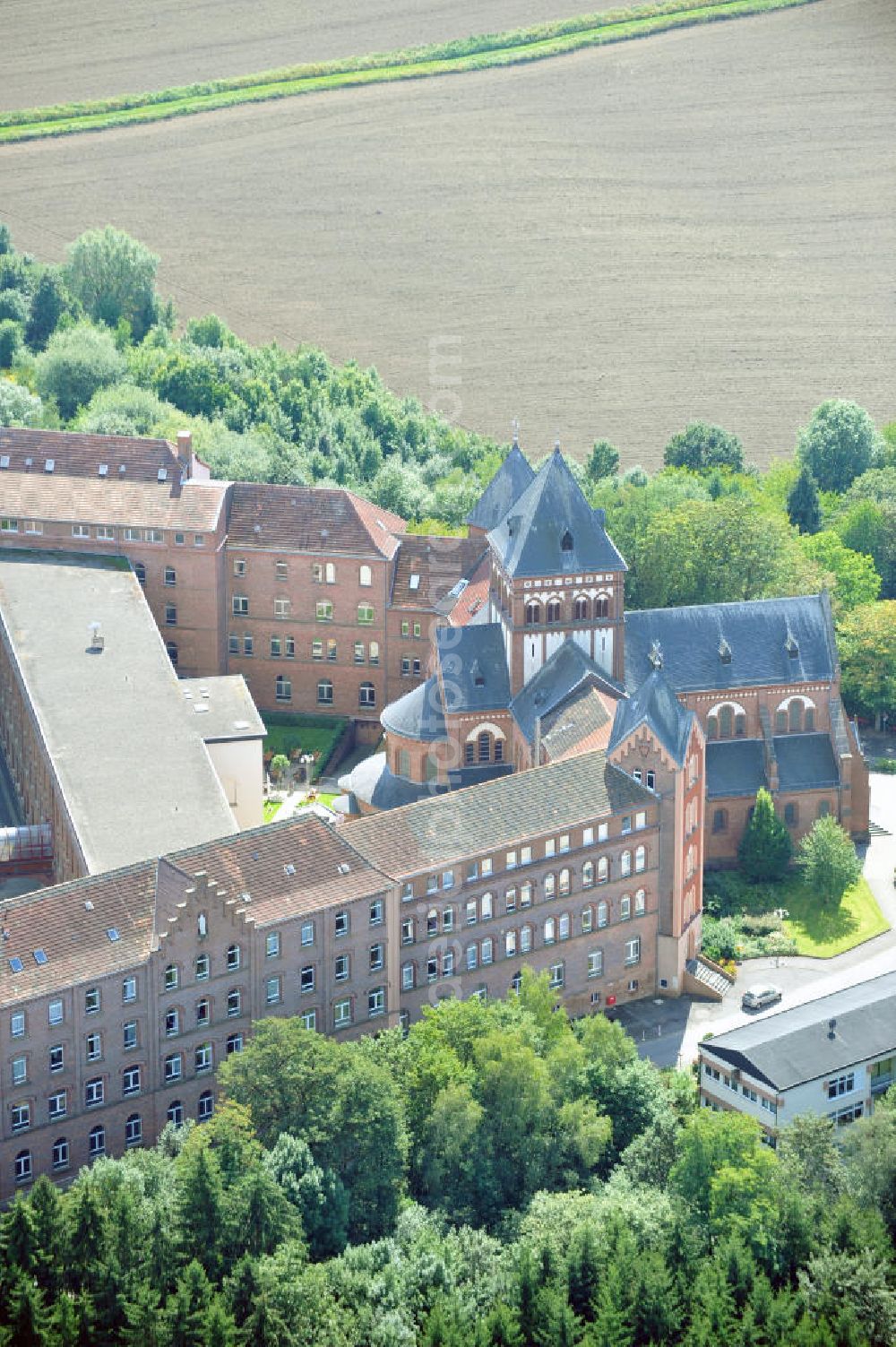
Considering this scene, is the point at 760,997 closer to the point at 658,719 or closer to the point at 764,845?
the point at 764,845

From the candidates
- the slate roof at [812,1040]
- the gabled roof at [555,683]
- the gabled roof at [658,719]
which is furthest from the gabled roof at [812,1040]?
the gabled roof at [555,683]

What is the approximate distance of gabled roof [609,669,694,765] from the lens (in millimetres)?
179750

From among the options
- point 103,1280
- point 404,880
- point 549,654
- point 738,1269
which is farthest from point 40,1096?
point 549,654

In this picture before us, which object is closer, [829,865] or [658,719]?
[658,719]

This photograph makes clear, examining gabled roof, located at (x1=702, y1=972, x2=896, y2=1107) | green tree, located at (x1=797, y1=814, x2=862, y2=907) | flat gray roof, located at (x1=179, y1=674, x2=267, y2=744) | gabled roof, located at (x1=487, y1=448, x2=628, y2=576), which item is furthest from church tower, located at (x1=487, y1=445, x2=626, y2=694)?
gabled roof, located at (x1=702, y1=972, x2=896, y2=1107)

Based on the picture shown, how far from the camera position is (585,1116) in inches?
6442

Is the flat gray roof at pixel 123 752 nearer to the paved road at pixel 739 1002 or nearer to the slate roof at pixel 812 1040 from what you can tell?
the paved road at pixel 739 1002

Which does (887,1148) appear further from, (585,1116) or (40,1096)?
(40,1096)

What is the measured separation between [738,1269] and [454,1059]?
20.1 m

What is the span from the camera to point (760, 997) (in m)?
183

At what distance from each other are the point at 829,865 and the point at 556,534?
27544 millimetres

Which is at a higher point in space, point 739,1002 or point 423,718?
point 423,718

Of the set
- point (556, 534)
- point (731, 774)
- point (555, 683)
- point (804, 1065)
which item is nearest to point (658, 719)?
point (555, 683)

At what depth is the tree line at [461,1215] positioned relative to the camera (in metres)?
148
